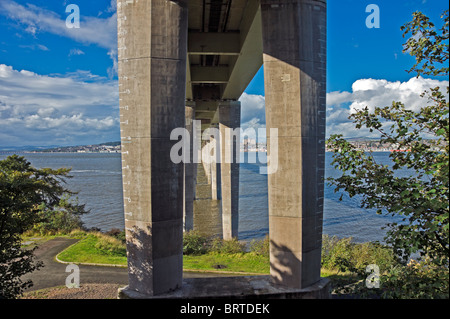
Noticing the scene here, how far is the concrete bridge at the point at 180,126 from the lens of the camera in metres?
8.80

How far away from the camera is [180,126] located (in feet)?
30.0

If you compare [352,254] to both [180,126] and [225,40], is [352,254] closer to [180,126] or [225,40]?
[180,126]

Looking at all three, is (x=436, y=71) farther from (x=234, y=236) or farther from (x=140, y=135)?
(x=234, y=236)

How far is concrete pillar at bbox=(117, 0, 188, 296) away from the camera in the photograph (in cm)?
877

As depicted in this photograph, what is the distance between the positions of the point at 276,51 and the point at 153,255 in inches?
262

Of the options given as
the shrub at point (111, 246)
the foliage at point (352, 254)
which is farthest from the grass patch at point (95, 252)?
the foliage at point (352, 254)

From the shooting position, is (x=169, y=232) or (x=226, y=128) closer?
(x=169, y=232)

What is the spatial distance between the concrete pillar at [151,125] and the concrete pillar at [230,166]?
54.1 ft

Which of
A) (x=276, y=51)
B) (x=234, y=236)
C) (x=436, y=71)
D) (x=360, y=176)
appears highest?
(x=276, y=51)

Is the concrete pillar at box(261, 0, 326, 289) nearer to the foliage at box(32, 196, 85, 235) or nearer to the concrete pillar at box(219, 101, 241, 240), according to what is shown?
the concrete pillar at box(219, 101, 241, 240)

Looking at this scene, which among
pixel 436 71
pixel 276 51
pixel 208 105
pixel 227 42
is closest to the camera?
pixel 436 71

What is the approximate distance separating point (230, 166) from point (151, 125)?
17.4m

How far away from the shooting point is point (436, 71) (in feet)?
17.3

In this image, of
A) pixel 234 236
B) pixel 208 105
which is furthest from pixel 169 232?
pixel 208 105
